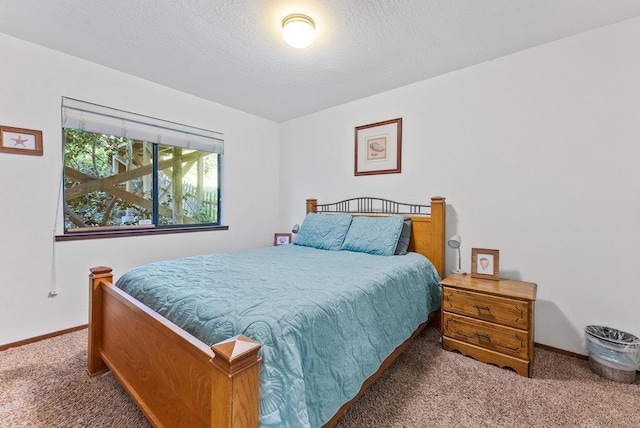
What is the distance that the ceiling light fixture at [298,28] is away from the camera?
183 centimetres

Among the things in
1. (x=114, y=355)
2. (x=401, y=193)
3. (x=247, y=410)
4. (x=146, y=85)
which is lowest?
(x=114, y=355)

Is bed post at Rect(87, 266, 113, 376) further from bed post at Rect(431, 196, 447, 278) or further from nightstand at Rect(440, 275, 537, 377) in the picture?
bed post at Rect(431, 196, 447, 278)

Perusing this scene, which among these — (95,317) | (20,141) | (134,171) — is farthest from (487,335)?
(20,141)

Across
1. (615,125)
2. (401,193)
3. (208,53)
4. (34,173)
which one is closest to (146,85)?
(208,53)

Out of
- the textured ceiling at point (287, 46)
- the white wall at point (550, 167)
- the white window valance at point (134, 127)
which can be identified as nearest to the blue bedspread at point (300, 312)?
the white wall at point (550, 167)

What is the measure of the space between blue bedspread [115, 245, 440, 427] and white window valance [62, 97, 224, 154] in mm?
1591

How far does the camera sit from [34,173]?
229cm

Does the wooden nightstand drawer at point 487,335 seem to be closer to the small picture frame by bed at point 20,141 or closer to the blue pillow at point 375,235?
the blue pillow at point 375,235

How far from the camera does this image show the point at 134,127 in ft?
9.18

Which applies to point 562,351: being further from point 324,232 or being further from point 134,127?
point 134,127

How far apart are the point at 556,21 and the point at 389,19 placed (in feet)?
3.82

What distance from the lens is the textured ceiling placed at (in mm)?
1795

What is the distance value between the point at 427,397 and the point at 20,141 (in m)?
3.49

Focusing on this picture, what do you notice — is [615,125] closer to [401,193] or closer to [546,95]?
[546,95]
